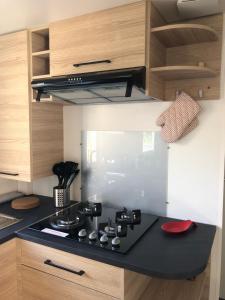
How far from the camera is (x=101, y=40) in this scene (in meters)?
1.43

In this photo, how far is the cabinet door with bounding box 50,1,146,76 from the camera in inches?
52.6

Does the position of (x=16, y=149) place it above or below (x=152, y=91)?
below

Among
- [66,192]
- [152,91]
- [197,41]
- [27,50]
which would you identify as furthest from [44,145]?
[197,41]

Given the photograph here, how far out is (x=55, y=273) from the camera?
54.6 inches

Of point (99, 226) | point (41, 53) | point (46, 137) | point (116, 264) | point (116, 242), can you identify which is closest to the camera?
point (116, 264)

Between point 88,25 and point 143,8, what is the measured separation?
0.34 metres

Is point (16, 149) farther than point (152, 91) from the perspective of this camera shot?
Yes

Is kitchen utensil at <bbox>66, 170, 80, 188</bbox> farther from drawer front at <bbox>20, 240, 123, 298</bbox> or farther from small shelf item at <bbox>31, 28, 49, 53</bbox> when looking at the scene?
small shelf item at <bbox>31, 28, 49, 53</bbox>

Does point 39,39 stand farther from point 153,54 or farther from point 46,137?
point 153,54

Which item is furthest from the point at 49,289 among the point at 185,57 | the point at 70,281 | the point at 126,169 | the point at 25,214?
the point at 185,57

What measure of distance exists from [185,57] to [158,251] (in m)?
1.13

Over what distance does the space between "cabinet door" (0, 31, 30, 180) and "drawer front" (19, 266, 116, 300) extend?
2.10 ft

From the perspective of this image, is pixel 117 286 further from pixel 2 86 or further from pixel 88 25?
pixel 2 86

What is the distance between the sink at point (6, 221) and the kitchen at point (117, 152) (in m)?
0.06
